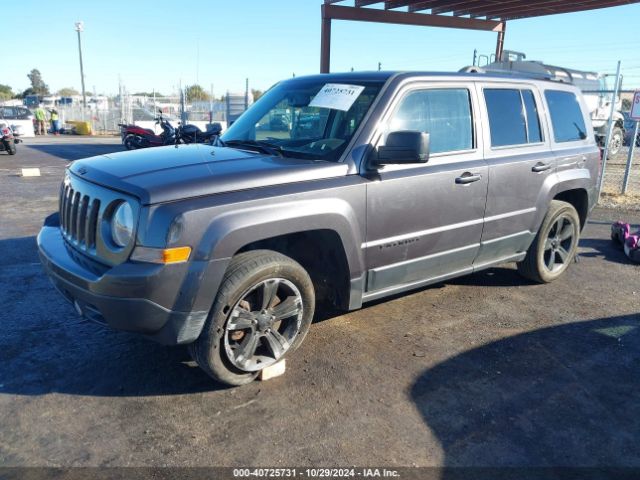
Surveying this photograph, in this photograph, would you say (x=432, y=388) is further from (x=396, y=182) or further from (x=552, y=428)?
(x=396, y=182)

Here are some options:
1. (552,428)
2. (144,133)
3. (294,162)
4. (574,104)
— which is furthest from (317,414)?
(144,133)

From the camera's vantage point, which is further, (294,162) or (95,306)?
(294,162)

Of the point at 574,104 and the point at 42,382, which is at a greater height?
the point at 574,104

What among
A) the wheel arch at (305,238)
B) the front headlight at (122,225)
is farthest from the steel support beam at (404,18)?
the front headlight at (122,225)

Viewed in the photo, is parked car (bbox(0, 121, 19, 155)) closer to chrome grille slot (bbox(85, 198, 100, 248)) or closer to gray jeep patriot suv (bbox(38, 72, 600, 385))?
gray jeep patriot suv (bbox(38, 72, 600, 385))

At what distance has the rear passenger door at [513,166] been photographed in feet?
14.1

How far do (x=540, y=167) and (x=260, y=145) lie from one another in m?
2.54

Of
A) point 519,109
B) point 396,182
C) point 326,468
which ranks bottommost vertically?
point 326,468

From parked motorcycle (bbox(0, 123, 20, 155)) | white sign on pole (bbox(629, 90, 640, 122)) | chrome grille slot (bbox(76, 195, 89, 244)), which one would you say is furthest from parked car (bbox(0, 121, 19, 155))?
white sign on pole (bbox(629, 90, 640, 122))

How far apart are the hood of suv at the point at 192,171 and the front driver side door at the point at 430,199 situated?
452 millimetres

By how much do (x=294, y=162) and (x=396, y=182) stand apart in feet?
2.41

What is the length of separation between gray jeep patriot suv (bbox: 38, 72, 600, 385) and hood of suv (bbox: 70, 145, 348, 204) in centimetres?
1

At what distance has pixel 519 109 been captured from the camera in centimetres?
462

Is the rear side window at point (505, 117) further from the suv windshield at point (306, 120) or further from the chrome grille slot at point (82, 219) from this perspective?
the chrome grille slot at point (82, 219)
